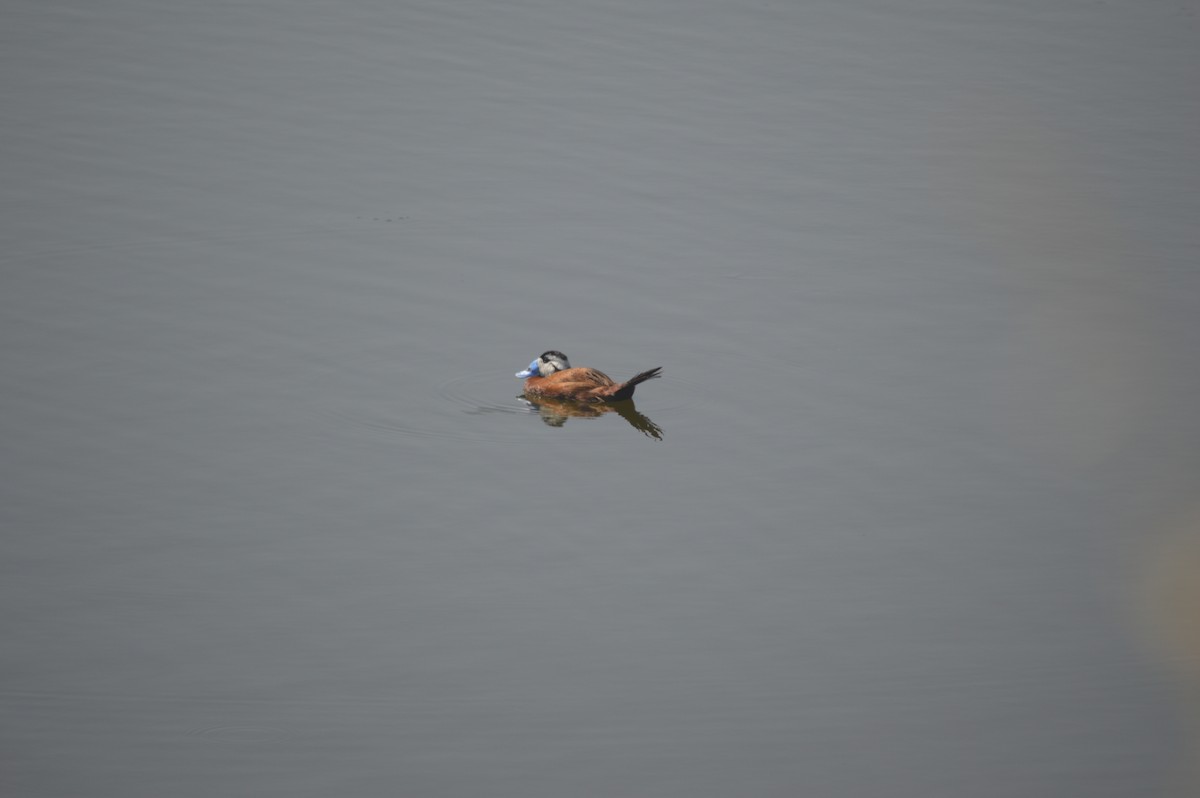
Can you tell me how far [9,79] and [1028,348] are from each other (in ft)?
38.3

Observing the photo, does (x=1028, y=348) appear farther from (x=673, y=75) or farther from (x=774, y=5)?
(x=774, y=5)

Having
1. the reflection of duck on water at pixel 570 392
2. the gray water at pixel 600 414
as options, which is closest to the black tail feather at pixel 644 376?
the reflection of duck on water at pixel 570 392

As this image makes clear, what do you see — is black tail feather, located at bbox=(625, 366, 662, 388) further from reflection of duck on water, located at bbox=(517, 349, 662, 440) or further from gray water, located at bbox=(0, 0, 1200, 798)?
gray water, located at bbox=(0, 0, 1200, 798)

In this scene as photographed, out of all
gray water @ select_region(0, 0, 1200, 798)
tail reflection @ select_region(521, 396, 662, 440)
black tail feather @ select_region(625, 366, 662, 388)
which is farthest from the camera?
tail reflection @ select_region(521, 396, 662, 440)

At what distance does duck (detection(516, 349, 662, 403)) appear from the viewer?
43.3 ft

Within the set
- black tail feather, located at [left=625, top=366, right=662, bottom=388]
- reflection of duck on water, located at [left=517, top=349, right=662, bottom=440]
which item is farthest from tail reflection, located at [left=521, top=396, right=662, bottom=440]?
black tail feather, located at [left=625, top=366, right=662, bottom=388]

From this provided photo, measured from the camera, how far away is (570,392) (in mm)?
13289

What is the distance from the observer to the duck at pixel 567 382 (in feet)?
43.3

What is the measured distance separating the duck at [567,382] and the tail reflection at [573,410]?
0.16 feet

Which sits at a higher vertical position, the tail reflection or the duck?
the duck

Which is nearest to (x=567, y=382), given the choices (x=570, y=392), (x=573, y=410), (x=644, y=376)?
(x=570, y=392)

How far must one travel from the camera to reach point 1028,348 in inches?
549

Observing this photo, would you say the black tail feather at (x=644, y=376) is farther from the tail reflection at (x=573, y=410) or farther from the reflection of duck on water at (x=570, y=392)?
the tail reflection at (x=573, y=410)

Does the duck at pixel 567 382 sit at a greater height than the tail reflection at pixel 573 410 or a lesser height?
greater
